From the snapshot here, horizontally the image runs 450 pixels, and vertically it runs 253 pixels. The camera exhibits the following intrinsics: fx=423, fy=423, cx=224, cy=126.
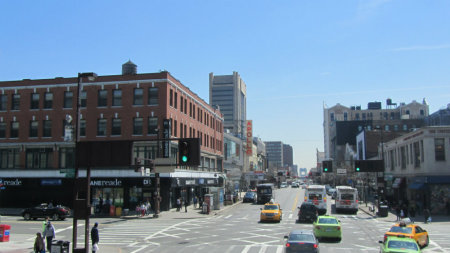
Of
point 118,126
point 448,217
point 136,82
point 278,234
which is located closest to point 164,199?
point 118,126

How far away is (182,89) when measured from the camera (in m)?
57.2

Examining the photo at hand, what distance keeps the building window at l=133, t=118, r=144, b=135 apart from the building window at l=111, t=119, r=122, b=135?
1734 millimetres

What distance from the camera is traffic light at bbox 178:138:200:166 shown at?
17.6 m

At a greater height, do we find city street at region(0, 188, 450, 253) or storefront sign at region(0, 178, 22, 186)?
storefront sign at region(0, 178, 22, 186)

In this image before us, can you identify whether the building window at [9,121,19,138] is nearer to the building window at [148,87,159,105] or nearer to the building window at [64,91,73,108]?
the building window at [64,91,73,108]

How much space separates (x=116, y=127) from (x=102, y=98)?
412 cm

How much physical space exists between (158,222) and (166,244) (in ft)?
45.6

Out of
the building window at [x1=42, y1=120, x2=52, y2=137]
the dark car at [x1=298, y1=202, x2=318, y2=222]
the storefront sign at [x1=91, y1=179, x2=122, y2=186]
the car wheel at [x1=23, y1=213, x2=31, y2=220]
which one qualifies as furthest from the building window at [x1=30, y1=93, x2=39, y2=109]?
the dark car at [x1=298, y1=202, x2=318, y2=222]

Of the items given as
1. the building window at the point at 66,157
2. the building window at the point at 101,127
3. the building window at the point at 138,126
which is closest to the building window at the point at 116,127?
the building window at the point at 101,127

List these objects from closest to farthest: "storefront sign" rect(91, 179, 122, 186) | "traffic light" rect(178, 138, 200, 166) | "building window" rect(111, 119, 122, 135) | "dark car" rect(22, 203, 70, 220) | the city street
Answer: "traffic light" rect(178, 138, 200, 166), the city street, "dark car" rect(22, 203, 70, 220), "storefront sign" rect(91, 179, 122, 186), "building window" rect(111, 119, 122, 135)

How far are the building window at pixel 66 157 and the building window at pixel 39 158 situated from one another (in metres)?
1.36

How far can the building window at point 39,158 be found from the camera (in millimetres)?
52406

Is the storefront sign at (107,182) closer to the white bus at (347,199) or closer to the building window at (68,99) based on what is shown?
the building window at (68,99)

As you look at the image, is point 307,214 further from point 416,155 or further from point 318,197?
point 416,155
